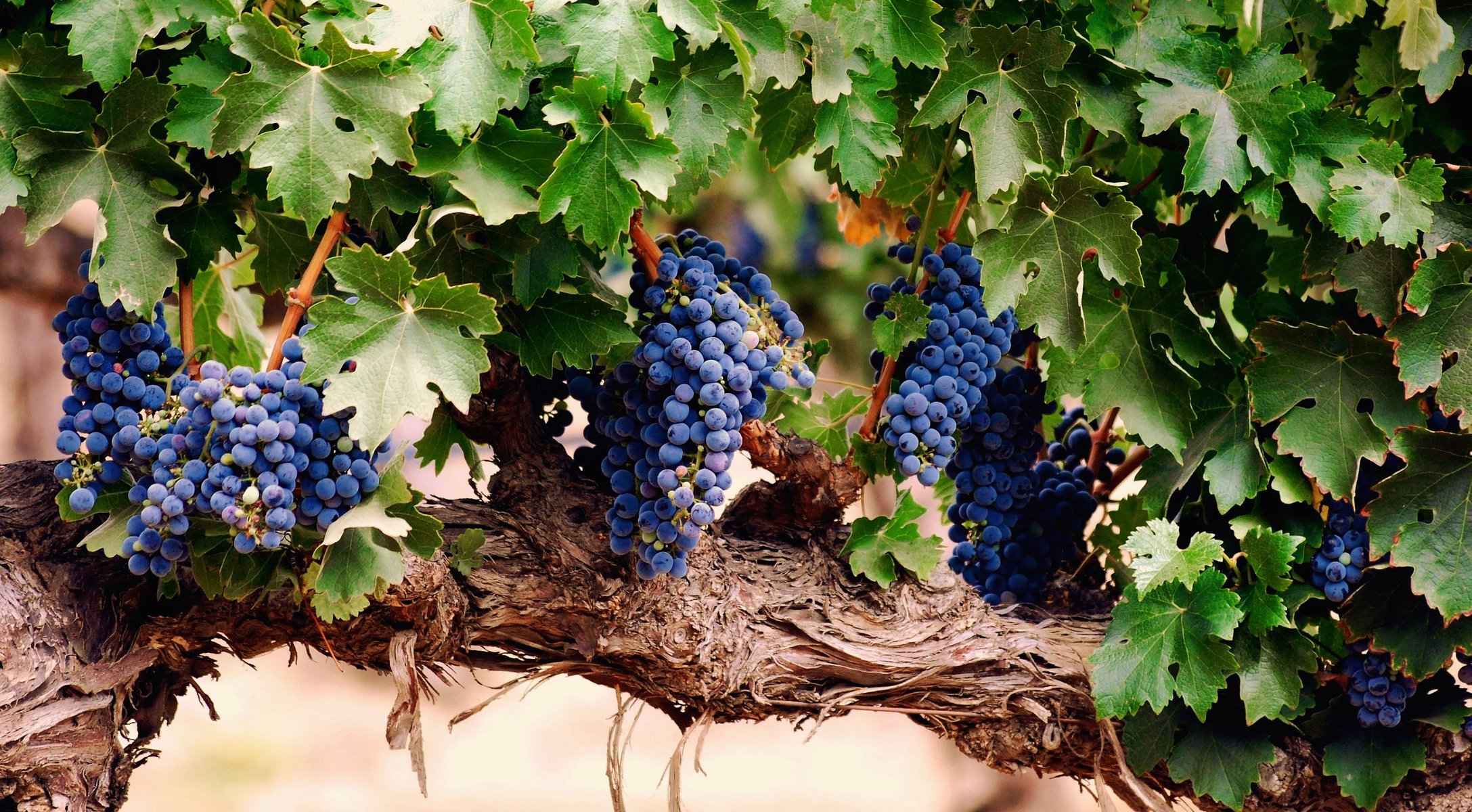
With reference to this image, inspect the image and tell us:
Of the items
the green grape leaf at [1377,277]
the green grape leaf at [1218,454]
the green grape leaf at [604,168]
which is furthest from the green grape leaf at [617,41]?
the green grape leaf at [1377,277]

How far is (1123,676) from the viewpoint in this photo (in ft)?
5.25

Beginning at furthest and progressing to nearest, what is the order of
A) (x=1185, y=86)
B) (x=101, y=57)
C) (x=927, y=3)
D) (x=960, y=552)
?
1. (x=960, y=552)
2. (x=1185, y=86)
3. (x=927, y=3)
4. (x=101, y=57)

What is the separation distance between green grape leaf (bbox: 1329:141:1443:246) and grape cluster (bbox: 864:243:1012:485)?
47 centimetres

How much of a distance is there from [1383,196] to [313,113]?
139 cm

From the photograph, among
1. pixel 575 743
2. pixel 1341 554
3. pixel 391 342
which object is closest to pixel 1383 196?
pixel 1341 554

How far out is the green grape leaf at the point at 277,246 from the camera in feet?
4.89

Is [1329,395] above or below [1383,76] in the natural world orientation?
below

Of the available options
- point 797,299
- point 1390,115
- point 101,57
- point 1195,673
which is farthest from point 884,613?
point 797,299

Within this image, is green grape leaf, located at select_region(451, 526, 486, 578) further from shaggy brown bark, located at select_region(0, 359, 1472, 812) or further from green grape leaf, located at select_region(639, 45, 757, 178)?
green grape leaf, located at select_region(639, 45, 757, 178)

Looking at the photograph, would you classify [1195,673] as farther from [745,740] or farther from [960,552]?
[745,740]

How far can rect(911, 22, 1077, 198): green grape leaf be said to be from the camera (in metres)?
1.49

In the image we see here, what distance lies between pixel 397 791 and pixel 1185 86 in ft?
16.0

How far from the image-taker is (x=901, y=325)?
64.6 inches

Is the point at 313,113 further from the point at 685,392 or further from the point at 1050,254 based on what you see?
the point at 1050,254
